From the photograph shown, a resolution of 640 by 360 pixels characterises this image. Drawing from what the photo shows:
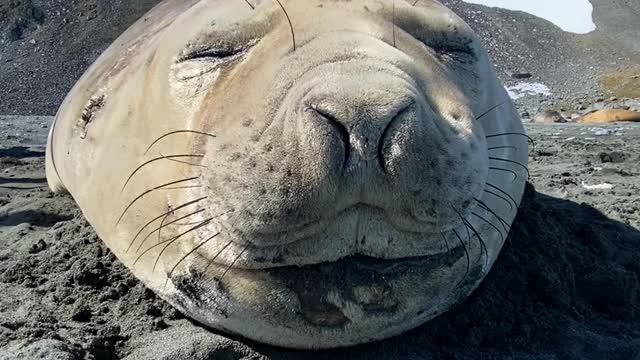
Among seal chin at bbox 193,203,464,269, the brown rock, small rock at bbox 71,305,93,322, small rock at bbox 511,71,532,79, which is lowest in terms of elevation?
small rock at bbox 511,71,532,79

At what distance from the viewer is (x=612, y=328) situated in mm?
2912

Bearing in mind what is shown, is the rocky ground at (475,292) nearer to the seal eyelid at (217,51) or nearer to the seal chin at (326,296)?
the seal chin at (326,296)

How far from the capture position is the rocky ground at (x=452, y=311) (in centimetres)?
Answer: 255

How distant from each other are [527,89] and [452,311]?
56.5 feet

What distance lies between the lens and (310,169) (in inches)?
78.3

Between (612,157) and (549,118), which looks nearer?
(612,157)

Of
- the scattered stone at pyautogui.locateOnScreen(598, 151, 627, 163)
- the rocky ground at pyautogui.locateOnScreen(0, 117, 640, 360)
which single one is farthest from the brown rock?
the rocky ground at pyautogui.locateOnScreen(0, 117, 640, 360)

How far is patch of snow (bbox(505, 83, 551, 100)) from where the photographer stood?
18.6 metres

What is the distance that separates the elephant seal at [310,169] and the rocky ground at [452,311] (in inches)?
4.1

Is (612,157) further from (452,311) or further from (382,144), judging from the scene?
(382,144)

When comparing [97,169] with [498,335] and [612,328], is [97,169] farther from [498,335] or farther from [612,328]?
[612,328]

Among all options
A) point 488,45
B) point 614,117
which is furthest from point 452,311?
point 488,45

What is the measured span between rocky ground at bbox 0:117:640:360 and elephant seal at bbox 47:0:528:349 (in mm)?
104

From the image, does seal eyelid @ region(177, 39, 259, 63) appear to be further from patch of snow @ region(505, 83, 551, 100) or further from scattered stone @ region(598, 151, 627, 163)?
patch of snow @ region(505, 83, 551, 100)
